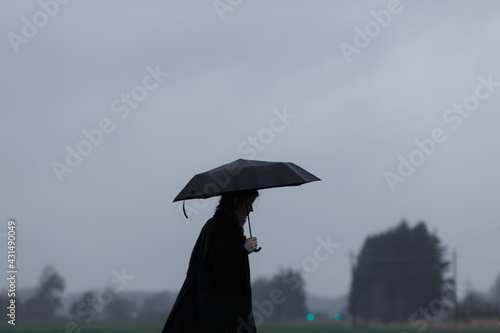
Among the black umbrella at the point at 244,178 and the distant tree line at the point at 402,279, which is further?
the distant tree line at the point at 402,279

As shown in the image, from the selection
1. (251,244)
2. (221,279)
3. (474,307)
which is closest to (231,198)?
(251,244)

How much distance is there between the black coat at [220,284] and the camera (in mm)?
6250

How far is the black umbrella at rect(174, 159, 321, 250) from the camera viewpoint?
639cm

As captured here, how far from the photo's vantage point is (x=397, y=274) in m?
70.9

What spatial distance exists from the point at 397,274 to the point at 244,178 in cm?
6567

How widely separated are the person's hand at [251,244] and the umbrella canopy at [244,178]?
0.31 meters

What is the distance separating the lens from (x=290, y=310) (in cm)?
6272

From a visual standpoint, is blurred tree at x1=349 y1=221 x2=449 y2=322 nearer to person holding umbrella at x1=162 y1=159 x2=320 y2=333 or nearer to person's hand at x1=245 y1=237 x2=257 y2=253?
person holding umbrella at x1=162 y1=159 x2=320 y2=333

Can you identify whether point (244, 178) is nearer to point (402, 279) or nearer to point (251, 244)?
point (251, 244)

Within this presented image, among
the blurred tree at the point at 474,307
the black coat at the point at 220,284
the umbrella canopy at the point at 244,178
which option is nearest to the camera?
the black coat at the point at 220,284

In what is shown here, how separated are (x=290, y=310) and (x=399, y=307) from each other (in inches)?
267

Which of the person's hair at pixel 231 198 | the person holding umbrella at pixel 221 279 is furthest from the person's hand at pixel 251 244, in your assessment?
the person's hair at pixel 231 198

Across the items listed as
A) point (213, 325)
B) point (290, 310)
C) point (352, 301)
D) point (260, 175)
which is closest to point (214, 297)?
point (213, 325)

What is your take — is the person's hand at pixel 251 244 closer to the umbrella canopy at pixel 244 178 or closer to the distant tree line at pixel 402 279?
the umbrella canopy at pixel 244 178
